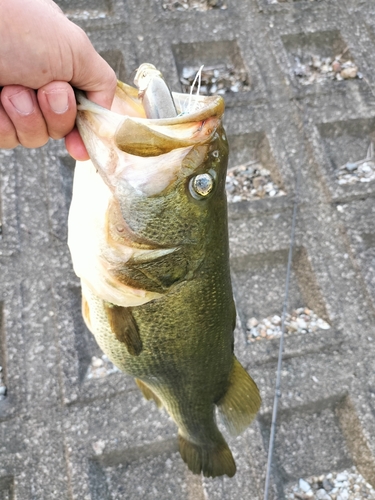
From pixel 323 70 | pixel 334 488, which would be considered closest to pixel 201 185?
pixel 334 488

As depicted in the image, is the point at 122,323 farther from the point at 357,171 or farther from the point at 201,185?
the point at 357,171

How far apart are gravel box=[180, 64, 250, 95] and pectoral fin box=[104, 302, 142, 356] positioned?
218 centimetres

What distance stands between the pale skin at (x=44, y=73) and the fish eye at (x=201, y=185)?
311mm

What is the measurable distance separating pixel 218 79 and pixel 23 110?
2.37 metres

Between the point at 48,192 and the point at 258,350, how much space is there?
1.46m

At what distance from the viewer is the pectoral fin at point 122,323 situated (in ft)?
4.57

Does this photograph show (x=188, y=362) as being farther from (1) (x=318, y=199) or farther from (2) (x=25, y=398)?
(1) (x=318, y=199)

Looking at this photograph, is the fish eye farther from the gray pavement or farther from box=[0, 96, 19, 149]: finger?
the gray pavement

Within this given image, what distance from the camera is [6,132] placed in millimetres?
1221

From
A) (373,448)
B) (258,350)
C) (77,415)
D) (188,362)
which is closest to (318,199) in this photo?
(258,350)

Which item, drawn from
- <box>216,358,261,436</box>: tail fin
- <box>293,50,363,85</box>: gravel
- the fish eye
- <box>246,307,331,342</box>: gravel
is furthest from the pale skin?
<box>293,50,363,85</box>: gravel

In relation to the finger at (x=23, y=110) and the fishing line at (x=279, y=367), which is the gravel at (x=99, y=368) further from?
the finger at (x=23, y=110)

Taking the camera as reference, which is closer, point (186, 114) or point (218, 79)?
point (186, 114)

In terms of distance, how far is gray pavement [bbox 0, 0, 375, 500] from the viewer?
2023mm
